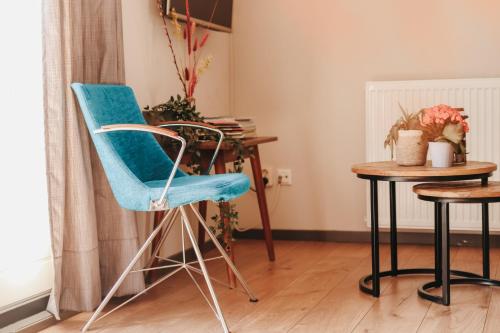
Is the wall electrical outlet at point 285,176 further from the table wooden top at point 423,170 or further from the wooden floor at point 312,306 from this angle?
the table wooden top at point 423,170

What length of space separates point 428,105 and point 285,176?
97cm

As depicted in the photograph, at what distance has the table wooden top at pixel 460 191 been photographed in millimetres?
2818

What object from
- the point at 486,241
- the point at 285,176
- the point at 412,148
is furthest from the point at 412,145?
the point at 285,176

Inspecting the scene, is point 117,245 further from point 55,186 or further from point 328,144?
point 328,144

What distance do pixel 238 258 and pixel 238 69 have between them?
1.23 meters

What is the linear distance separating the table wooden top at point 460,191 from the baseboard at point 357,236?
1200 mm

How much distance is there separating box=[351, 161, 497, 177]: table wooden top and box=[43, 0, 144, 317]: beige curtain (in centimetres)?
102

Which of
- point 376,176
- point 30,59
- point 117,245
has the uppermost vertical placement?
point 30,59

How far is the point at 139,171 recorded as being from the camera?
3053 millimetres

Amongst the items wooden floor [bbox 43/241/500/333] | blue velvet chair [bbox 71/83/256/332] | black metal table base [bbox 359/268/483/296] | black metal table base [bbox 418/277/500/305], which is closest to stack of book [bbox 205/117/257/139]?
blue velvet chair [bbox 71/83/256/332]

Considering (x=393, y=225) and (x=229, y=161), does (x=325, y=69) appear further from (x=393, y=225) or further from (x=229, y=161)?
(x=393, y=225)

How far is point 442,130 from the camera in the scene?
10.2 ft

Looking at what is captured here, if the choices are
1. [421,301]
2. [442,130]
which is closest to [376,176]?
[442,130]

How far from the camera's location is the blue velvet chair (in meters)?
2.60
